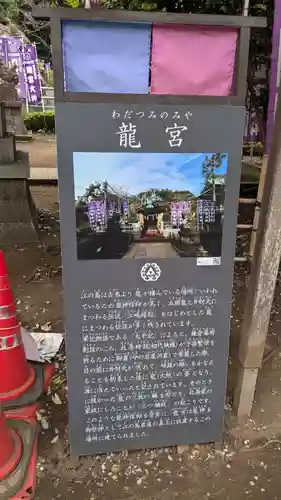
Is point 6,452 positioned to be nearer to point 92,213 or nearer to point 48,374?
point 48,374

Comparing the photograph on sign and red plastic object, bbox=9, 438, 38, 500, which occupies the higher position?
the photograph on sign

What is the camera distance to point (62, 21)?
1.91 metres

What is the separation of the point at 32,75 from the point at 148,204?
16.8 meters

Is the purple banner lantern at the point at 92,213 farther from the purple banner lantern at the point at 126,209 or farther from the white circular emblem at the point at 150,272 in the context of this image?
the white circular emblem at the point at 150,272

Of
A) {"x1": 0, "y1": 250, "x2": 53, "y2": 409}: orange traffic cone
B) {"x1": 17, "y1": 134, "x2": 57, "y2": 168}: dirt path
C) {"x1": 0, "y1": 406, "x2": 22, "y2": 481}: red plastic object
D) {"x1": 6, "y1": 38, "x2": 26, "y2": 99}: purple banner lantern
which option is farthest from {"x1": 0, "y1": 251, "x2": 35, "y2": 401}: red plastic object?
{"x1": 6, "y1": 38, "x2": 26, "y2": 99}: purple banner lantern

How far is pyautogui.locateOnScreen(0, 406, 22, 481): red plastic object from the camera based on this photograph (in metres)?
2.46

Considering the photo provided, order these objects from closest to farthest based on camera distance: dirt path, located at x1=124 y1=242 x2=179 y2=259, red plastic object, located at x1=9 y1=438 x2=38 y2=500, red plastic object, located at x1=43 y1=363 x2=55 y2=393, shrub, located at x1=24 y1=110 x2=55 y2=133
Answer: dirt path, located at x1=124 y1=242 x2=179 y2=259 < red plastic object, located at x1=9 y1=438 x2=38 y2=500 < red plastic object, located at x1=43 y1=363 x2=55 y2=393 < shrub, located at x1=24 y1=110 x2=55 y2=133

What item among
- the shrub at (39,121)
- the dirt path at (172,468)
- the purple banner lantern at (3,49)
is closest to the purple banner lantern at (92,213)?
the dirt path at (172,468)

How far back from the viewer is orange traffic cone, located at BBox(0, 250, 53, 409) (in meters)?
2.74

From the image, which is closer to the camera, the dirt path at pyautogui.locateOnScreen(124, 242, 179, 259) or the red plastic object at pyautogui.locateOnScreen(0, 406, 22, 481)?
the dirt path at pyautogui.locateOnScreen(124, 242, 179, 259)

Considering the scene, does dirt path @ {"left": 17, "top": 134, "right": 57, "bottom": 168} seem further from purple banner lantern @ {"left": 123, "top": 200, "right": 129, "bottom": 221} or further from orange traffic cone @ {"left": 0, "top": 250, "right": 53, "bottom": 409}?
purple banner lantern @ {"left": 123, "top": 200, "right": 129, "bottom": 221}

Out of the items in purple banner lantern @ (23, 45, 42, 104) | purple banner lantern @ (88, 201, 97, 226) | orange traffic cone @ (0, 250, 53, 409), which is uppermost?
purple banner lantern @ (23, 45, 42, 104)

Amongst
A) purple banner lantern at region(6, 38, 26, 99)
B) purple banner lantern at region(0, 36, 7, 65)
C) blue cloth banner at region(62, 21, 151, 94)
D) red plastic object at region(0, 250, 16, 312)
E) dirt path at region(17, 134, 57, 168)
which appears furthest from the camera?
purple banner lantern at region(6, 38, 26, 99)

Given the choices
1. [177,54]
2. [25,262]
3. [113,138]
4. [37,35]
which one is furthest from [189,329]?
[37,35]
